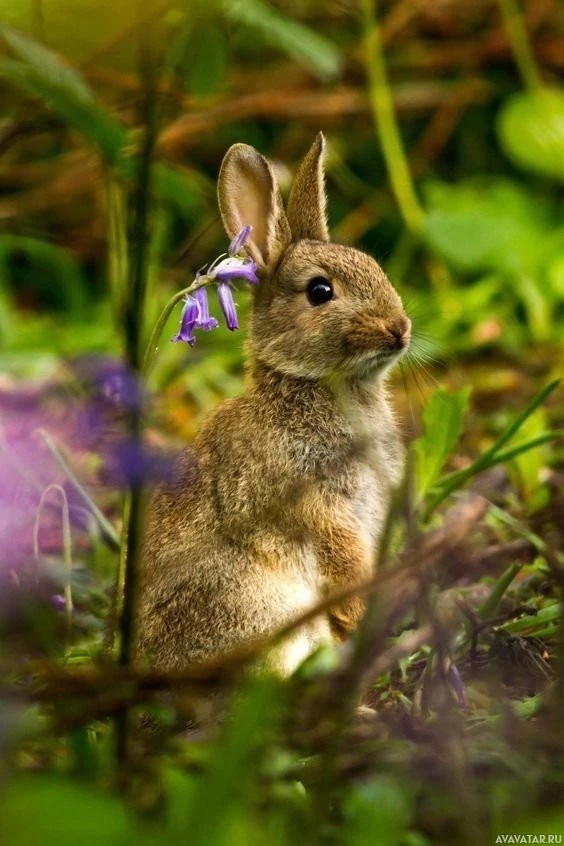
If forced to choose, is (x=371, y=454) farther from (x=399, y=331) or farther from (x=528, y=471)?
(x=528, y=471)

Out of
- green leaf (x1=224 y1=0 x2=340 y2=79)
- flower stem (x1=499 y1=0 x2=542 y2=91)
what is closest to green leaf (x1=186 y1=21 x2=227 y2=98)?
green leaf (x1=224 y1=0 x2=340 y2=79)

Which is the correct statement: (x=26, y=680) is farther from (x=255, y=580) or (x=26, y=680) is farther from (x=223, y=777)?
(x=223, y=777)

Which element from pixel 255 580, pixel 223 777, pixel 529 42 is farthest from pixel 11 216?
pixel 223 777

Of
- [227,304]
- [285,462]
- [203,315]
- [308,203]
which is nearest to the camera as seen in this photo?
[203,315]

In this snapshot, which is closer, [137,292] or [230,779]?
[230,779]

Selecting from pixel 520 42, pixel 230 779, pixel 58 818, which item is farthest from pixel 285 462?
pixel 520 42

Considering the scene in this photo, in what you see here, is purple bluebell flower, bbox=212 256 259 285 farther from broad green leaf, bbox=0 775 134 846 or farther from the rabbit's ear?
broad green leaf, bbox=0 775 134 846
